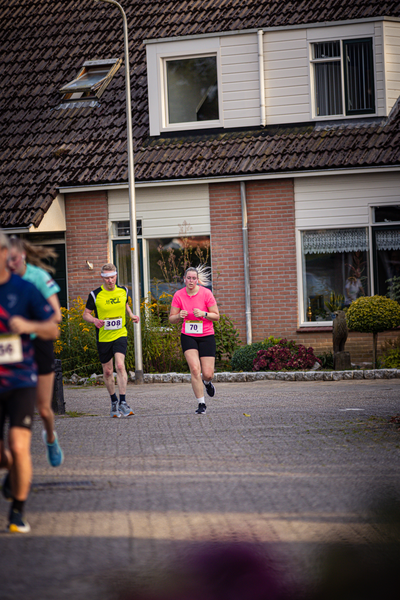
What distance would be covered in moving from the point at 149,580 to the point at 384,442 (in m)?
4.81

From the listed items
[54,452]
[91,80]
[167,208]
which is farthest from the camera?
[91,80]

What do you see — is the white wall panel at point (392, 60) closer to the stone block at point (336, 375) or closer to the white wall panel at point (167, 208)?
the white wall panel at point (167, 208)

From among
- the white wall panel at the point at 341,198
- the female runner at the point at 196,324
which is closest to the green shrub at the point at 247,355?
the white wall panel at the point at 341,198

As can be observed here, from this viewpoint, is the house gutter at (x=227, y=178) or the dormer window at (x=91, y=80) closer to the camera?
the house gutter at (x=227, y=178)

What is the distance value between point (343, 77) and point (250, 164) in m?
2.81

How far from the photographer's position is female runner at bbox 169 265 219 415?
11242 millimetres

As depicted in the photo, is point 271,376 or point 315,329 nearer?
point 271,376

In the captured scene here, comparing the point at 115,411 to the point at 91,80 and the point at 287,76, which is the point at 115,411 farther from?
the point at 91,80

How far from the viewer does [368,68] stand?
17906mm

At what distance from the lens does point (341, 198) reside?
17547 mm

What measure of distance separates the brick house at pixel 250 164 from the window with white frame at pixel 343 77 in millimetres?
29

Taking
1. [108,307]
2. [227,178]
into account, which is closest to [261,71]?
[227,178]

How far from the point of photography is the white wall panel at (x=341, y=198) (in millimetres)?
17250

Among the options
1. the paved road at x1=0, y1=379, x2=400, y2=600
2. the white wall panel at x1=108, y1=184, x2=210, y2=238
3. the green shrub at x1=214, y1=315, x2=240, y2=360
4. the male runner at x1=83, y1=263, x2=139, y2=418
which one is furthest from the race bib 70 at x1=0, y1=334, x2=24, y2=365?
the white wall panel at x1=108, y1=184, x2=210, y2=238
